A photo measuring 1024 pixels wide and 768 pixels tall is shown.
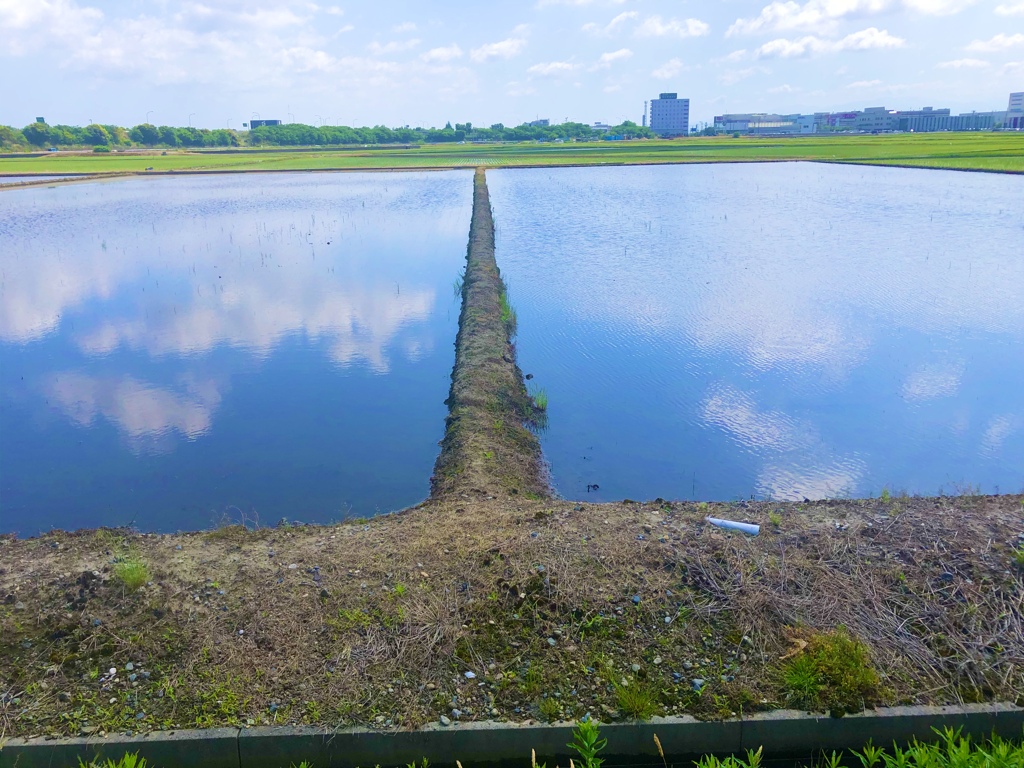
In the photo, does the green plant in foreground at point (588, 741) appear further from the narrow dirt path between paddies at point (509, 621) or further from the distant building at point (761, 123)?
the distant building at point (761, 123)

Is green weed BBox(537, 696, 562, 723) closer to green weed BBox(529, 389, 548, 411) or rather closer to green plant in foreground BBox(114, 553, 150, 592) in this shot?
green plant in foreground BBox(114, 553, 150, 592)

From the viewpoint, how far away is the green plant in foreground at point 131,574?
4.93 m

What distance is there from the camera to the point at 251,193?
1462 inches

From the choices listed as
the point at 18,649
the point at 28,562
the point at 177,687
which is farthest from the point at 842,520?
the point at 28,562

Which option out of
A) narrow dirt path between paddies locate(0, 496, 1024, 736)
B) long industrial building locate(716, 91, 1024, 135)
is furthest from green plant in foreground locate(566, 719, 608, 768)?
long industrial building locate(716, 91, 1024, 135)

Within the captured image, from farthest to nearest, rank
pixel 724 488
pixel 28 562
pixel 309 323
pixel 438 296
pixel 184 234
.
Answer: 1. pixel 184 234
2. pixel 438 296
3. pixel 309 323
4. pixel 724 488
5. pixel 28 562

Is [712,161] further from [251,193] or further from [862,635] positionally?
[862,635]

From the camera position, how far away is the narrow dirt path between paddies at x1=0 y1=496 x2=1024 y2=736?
410 centimetres

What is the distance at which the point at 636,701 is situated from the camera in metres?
3.98

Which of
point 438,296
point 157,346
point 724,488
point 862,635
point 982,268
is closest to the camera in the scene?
point 862,635

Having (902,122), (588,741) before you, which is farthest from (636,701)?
(902,122)

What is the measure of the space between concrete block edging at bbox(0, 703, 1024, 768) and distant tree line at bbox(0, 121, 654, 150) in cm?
10376

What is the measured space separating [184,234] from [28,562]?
20.6m

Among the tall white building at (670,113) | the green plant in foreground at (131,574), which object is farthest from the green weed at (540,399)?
the tall white building at (670,113)
